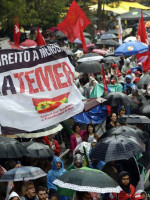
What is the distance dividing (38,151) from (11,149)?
0.69 m

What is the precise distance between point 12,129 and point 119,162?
207 centimetres

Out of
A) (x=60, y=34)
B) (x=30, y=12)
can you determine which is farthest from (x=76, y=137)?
(x=60, y=34)

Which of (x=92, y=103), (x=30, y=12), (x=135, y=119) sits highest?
(x=135, y=119)

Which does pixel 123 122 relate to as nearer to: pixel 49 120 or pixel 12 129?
pixel 49 120

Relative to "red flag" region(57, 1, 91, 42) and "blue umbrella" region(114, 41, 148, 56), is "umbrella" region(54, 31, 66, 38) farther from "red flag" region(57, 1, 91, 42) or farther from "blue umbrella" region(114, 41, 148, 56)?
"red flag" region(57, 1, 91, 42)

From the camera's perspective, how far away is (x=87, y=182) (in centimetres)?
705

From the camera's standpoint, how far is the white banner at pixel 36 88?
8039mm

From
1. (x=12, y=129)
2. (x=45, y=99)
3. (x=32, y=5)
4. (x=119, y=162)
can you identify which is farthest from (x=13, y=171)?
(x=32, y=5)

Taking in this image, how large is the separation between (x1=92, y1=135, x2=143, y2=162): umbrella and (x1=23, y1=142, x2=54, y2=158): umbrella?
1073 mm

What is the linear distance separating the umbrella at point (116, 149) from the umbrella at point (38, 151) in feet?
3.52

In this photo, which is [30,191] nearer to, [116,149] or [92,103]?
[116,149]

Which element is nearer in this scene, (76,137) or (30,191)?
(30,191)

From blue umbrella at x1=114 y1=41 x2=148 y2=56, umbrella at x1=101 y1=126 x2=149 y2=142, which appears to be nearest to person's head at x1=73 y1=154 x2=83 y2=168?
umbrella at x1=101 y1=126 x2=149 y2=142

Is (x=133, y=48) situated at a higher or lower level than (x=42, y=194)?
lower
